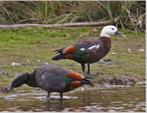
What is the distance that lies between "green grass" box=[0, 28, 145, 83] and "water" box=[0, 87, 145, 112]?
133cm

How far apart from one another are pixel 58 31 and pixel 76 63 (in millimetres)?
2855

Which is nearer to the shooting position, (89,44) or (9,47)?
(89,44)

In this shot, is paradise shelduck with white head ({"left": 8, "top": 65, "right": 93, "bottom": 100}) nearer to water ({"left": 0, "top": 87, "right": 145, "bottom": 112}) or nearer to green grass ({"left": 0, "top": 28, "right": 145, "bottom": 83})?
water ({"left": 0, "top": 87, "right": 145, "bottom": 112})

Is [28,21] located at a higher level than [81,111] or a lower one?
higher

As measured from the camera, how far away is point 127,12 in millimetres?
16484

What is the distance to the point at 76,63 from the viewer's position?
1332 centimetres

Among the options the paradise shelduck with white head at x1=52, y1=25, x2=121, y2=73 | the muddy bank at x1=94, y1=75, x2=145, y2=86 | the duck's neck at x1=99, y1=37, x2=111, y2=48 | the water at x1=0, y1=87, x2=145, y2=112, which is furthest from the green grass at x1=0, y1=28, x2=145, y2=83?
the water at x1=0, y1=87, x2=145, y2=112

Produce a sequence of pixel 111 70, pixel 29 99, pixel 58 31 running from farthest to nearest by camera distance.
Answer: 1. pixel 58 31
2. pixel 111 70
3. pixel 29 99

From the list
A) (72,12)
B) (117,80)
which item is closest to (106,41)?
(117,80)

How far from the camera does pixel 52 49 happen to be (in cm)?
1442

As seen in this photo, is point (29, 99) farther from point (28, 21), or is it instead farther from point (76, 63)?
point (28, 21)

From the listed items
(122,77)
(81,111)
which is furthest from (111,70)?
(81,111)

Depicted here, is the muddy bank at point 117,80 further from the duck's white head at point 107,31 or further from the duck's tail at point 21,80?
the duck's tail at point 21,80

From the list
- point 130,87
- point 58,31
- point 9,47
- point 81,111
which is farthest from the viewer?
point 58,31
